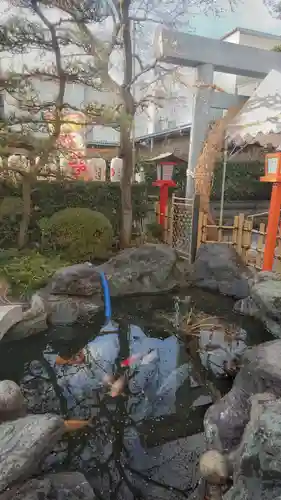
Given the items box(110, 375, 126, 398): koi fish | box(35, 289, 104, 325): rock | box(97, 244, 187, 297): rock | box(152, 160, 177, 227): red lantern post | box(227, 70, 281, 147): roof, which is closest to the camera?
box(110, 375, 126, 398): koi fish

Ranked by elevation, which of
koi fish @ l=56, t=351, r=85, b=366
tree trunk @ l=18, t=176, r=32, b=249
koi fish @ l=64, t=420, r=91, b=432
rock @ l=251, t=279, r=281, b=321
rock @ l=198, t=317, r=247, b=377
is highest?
tree trunk @ l=18, t=176, r=32, b=249

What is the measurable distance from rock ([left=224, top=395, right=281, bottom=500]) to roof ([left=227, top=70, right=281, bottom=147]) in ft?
23.4

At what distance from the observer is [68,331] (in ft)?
20.5

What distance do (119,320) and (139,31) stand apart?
26.6 ft

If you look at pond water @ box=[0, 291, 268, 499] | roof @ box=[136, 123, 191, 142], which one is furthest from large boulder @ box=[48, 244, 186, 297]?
roof @ box=[136, 123, 191, 142]

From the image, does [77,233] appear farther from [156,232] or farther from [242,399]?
[242,399]

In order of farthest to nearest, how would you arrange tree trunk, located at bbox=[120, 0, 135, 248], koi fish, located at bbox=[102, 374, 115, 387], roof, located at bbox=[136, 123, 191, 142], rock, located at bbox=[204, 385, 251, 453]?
roof, located at bbox=[136, 123, 191, 142] < tree trunk, located at bbox=[120, 0, 135, 248] < koi fish, located at bbox=[102, 374, 115, 387] < rock, located at bbox=[204, 385, 251, 453]

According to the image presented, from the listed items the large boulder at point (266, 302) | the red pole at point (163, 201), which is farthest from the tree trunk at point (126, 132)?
the large boulder at point (266, 302)

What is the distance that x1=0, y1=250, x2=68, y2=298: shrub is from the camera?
7.18 meters

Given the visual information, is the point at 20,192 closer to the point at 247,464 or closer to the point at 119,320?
the point at 119,320

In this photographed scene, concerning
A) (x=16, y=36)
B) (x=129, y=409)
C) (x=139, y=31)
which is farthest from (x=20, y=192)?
(x=129, y=409)

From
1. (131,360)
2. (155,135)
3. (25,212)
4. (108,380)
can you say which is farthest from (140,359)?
(155,135)

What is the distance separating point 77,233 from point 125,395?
5.01 metres

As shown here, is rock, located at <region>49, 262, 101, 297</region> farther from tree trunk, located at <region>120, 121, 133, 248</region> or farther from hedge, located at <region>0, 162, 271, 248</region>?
tree trunk, located at <region>120, 121, 133, 248</region>
